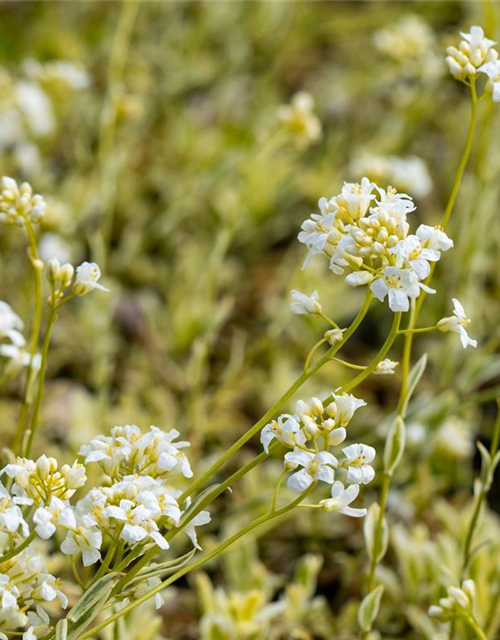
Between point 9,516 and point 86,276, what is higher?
point 86,276

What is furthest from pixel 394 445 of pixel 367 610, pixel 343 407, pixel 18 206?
pixel 18 206

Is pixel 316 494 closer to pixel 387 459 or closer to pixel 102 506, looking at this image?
pixel 387 459

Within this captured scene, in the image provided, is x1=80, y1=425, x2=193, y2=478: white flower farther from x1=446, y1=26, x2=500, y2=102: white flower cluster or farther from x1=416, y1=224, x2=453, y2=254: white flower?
x1=446, y1=26, x2=500, y2=102: white flower cluster

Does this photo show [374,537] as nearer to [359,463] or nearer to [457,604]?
[457,604]

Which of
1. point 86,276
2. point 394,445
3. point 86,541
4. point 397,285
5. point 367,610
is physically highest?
point 397,285

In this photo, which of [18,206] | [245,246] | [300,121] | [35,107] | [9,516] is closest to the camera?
[9,516]

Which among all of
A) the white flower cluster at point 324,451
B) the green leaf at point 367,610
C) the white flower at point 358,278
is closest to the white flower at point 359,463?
the white flower cluster at point 324,451
